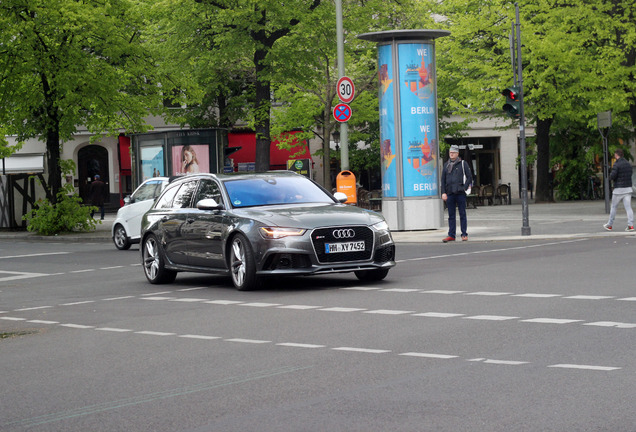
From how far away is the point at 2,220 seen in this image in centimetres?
3909

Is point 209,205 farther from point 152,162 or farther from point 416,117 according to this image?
point 152,162

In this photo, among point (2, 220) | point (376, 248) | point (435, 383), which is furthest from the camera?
point (2, 220)

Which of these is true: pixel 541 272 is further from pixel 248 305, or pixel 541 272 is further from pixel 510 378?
pixel 510 378

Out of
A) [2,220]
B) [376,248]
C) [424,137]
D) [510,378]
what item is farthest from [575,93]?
[510,378]

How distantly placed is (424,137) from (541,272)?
1210 cm

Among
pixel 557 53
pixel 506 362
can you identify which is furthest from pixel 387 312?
pixel 557 53

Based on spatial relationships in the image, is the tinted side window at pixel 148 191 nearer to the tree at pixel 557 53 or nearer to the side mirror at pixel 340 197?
the side mirror at pixel 340 197

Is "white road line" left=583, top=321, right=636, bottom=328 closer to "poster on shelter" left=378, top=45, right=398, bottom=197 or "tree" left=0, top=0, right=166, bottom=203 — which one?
"poster on shelter" left=378, top=45, right=398, bottom=197

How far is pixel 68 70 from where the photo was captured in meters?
31.2

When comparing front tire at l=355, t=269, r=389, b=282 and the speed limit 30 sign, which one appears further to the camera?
the speed limit 30 sign

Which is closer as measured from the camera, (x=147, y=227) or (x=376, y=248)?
(x=376, y=248)

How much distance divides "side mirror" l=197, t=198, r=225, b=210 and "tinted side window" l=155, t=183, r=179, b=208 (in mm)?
1806

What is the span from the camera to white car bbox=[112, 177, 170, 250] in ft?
87.3

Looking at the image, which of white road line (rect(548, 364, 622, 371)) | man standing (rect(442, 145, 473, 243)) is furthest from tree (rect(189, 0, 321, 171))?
white road line (rect(548, 364, 622, 371))
